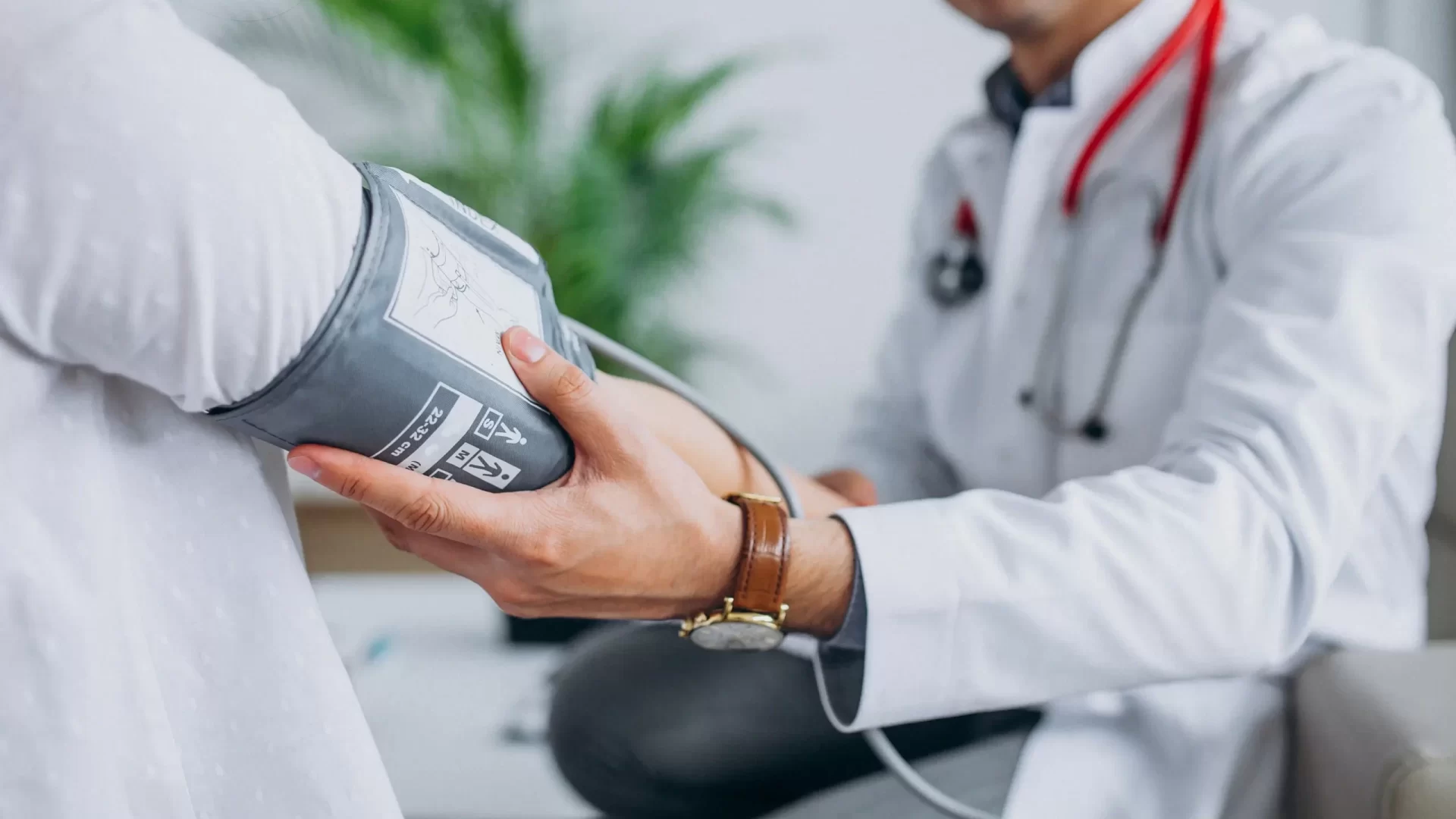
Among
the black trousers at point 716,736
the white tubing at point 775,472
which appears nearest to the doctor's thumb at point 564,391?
the white tubing at point 775,472

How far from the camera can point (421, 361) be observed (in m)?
0.42

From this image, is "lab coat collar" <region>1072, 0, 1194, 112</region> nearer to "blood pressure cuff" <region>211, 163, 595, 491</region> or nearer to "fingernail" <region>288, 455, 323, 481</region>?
"blood pressure cuff" <region>211, 163, 595, 491</region>

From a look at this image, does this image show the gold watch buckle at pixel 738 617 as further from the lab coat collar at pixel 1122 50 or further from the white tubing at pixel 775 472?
the lab coat collar at pixel 1122 50

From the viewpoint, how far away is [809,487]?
853 millimetres

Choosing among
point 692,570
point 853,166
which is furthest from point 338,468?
point 853,166

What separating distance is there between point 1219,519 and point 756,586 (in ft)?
0.88

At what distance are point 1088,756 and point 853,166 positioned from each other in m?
1.73

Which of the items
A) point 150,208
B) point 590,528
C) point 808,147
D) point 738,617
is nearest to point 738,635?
point 738,617

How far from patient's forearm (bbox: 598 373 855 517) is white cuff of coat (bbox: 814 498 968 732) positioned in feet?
0.34

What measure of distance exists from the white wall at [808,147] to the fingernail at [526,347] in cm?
175

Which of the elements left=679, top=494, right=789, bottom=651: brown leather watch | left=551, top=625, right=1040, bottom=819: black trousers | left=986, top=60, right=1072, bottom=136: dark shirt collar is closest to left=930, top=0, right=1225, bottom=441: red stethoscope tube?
left=986, top=60, right=1072, bottom=136: dark shirt collar

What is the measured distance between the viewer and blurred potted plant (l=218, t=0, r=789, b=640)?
6.11ft

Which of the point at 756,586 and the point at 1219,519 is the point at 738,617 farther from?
the point at 1219,519

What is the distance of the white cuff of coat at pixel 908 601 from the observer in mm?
602
